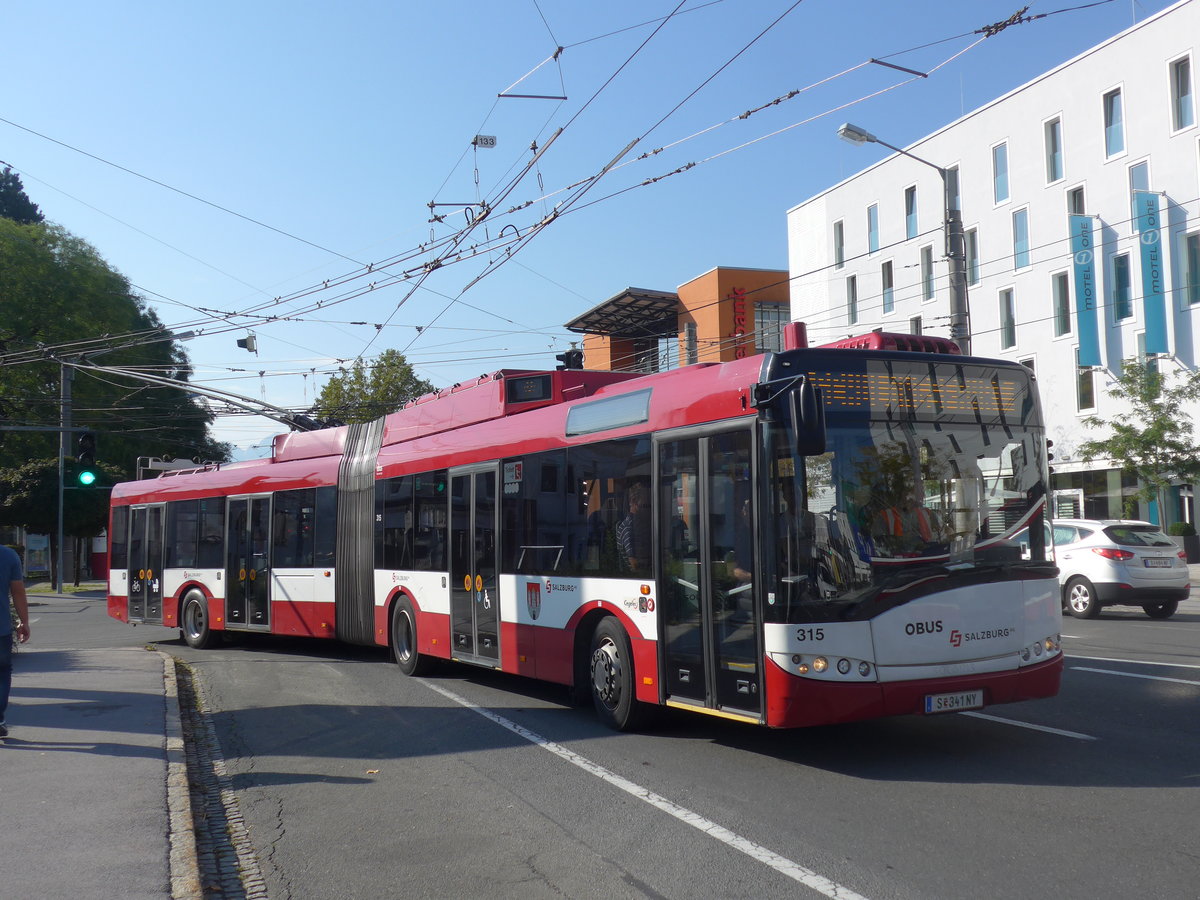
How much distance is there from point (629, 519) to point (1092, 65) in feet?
110

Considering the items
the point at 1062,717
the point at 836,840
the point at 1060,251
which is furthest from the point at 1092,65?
the point at 836,840

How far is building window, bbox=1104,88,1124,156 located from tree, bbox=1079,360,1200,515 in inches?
350

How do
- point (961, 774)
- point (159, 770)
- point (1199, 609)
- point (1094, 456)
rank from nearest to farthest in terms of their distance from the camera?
1. point (961, 774)
2. point (159, 770)
3. point (1199, 609)
4. point (1094, 456)

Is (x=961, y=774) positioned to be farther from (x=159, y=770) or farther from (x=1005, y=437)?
(x=159, y=770)

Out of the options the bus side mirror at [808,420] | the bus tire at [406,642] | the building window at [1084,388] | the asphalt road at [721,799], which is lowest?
the asphalt road at [721,799]

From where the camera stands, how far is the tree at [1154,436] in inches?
1140

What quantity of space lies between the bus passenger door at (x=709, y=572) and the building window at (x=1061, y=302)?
32700mm

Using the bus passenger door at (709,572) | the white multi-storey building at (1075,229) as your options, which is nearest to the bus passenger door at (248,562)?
the bus passenger door at (709,572)

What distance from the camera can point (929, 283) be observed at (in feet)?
144

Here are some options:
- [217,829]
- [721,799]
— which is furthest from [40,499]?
[721,799]

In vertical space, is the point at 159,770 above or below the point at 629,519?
below

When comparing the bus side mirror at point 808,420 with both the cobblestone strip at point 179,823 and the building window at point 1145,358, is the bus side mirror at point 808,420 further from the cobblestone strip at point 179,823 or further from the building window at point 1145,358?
the building window at point 1145,358

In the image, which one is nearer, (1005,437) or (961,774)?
(961,774)

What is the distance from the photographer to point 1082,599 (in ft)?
63.4
